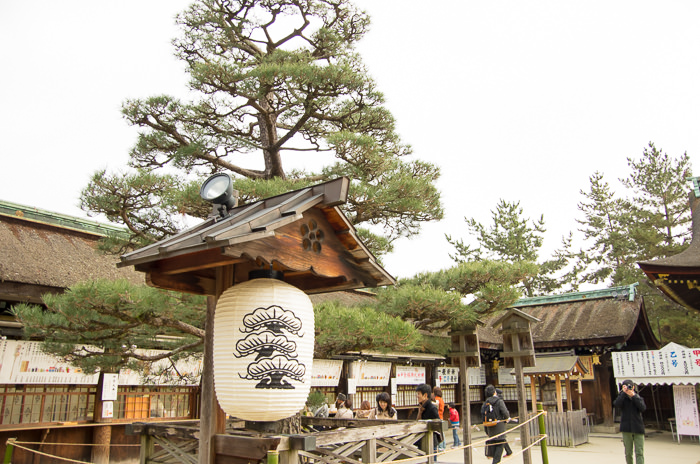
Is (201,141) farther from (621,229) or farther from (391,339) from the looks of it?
(621,229)

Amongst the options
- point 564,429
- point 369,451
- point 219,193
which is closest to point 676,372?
point 564,429

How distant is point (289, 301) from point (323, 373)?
8637 millimetres

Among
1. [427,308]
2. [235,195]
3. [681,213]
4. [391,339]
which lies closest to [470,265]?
[427,308]

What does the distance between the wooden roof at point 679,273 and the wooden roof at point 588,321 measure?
5.26 m

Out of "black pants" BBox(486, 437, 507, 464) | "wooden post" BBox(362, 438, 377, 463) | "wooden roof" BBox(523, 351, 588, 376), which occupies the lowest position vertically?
"black pants" BBox(486, 437, 507, 464)

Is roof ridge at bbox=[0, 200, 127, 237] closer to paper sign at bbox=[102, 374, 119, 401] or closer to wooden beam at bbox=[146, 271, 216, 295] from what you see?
paper sign at bbox=[102, 374, 119, 401]

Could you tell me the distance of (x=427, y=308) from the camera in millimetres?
7270

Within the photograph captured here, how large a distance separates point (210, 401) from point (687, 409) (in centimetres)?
1333

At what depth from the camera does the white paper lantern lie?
12.0ft

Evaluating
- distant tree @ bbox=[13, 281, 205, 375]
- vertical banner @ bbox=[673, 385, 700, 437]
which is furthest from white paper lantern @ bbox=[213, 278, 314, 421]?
vertical banner @ bbox=[673, 385, 700, 437]

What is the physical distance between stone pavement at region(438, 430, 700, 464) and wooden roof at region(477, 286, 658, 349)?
3.22 meters

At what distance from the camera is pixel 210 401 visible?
4117 millimetres

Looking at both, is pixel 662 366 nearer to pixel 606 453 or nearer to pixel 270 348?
pixel 606 453

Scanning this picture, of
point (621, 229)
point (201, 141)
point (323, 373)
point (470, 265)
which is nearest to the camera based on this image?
point (201, 141)
